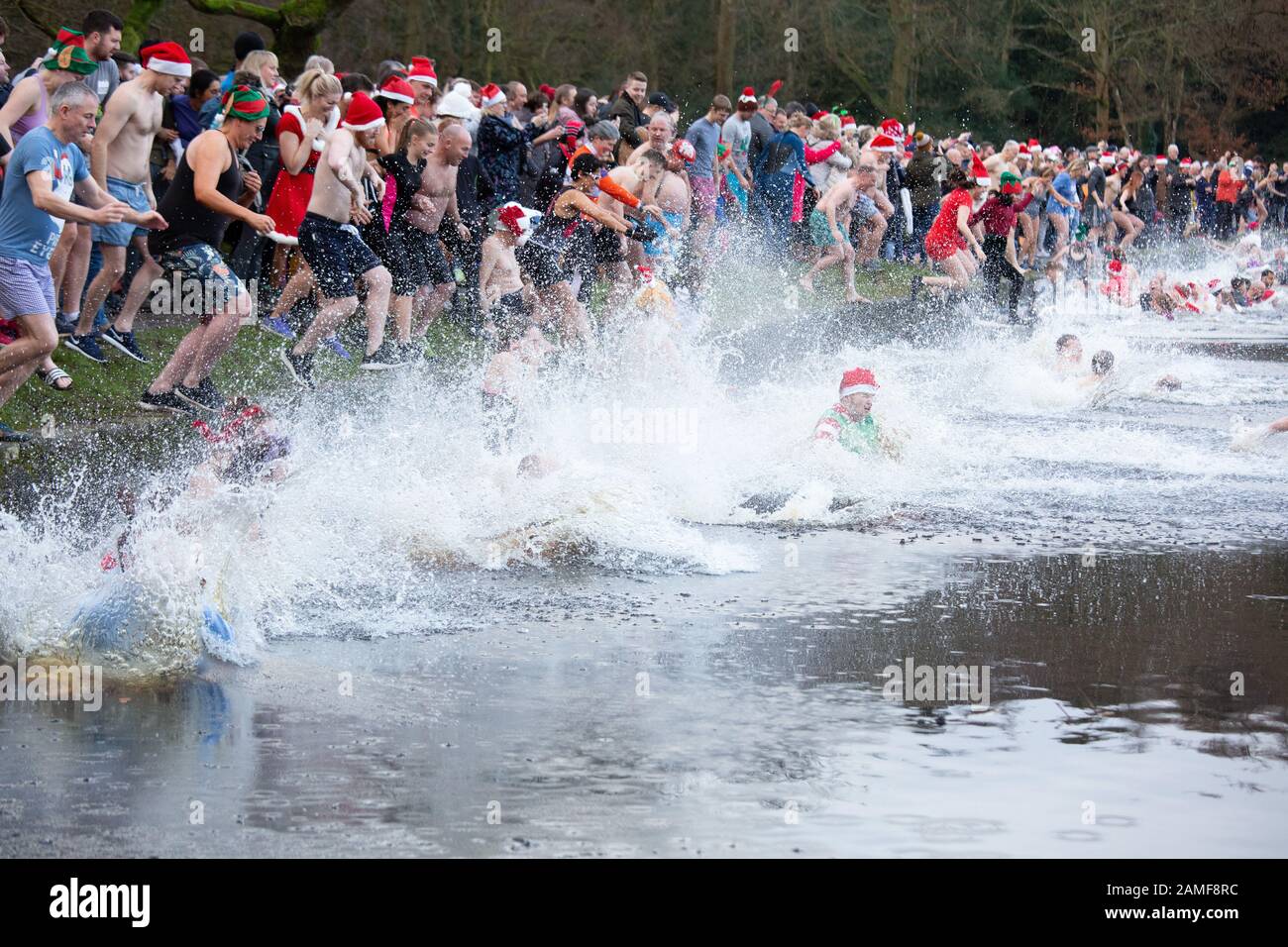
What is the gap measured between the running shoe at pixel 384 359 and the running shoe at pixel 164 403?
180 centimetres

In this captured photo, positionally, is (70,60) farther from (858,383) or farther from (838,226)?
(838,226)

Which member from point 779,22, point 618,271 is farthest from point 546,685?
point 779,22

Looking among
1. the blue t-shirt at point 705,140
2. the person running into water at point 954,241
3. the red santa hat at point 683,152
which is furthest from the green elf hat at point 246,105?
the person running into water at point 954,241

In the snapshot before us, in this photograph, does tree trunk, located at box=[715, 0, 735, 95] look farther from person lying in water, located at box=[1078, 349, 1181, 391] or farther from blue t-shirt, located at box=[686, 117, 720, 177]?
person lying in water, located at box=[1078, 349, 1181, 391]

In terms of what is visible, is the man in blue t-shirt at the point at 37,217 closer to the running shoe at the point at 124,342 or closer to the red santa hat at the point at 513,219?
the running shoe at the point at 124,342

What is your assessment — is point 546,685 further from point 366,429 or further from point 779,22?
point 779,22

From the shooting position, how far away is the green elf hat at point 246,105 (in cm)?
989

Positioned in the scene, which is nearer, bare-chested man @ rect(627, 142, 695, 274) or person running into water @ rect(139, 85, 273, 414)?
person running into water @ rect(139, 85, 273, 414)

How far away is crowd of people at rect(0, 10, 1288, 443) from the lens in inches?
388

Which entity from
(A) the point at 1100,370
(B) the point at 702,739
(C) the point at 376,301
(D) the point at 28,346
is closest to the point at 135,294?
(C) the point at 376,301

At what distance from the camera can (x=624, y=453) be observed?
448 inches

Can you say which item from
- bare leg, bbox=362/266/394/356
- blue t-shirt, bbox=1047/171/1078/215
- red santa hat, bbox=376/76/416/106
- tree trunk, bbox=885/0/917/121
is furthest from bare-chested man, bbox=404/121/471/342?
tree trunk, bbox=885/0/917/121

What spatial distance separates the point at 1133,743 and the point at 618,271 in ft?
28.6

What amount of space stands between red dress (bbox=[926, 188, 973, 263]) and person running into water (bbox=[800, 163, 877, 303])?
2.92 feet
